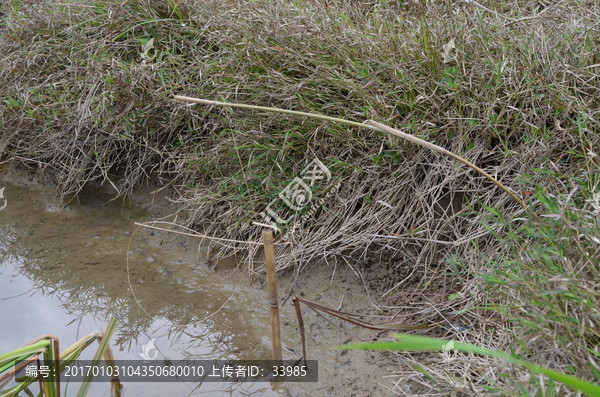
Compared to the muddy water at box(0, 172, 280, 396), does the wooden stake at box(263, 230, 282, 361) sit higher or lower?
higher

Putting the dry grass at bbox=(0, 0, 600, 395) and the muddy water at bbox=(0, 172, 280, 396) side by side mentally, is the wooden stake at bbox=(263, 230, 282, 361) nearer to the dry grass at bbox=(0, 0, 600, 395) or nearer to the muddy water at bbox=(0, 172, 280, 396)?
the muddy water at bbox=(0, 172, 280, 396)

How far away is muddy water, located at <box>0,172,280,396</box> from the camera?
7.72 feet

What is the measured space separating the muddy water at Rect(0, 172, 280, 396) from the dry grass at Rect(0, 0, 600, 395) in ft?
0.54

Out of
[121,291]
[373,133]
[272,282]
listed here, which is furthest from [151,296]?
[373,133]

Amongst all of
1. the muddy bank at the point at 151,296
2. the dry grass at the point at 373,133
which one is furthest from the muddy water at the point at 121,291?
the dry grass at the point at 373,133

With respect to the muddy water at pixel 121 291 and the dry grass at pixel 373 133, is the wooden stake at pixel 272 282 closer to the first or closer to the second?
the muddy water at pixel 121 291

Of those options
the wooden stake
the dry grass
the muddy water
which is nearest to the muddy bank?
the muddy water

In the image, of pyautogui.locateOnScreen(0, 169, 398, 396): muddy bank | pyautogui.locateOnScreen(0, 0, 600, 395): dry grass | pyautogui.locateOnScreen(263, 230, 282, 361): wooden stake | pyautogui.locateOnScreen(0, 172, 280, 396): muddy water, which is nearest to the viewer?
pyautogui.locateOnScreen(263, 230, 282, 361): wooden stake

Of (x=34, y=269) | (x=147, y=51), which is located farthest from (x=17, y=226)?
(x=147, y=51)

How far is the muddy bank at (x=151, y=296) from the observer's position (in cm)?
221

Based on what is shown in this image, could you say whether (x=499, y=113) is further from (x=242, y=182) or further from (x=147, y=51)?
(x=147, y=51)

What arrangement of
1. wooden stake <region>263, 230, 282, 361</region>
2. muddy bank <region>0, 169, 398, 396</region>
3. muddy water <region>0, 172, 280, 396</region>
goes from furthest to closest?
muddy water <region>0, 172, 280, 396</region>, muddy bank <region>0, 169, 398, 396</region>, wooden stake <region>263, 230, 282, 361</region>

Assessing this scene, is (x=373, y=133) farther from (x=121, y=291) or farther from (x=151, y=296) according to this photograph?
(x=121, y=291)

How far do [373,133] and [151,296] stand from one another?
3.74ft
